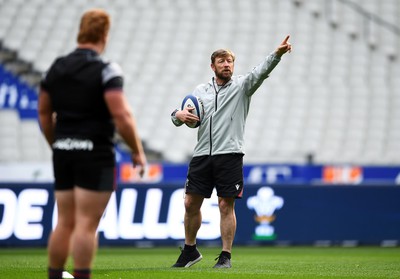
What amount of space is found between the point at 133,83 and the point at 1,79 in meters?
3.11

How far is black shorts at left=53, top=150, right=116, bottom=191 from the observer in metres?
5.07

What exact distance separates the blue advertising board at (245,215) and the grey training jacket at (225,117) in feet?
16.6

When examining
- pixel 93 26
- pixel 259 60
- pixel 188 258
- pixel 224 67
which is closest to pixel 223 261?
pixel 188 258

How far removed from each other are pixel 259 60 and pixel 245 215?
9.37 meters

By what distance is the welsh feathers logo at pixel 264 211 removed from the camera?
1391 cm

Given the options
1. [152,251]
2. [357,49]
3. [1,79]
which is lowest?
[152,251]

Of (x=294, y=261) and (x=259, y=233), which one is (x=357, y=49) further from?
(x=294, y=261)

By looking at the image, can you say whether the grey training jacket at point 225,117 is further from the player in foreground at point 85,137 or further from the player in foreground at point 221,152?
the player in foreground at point 85,137

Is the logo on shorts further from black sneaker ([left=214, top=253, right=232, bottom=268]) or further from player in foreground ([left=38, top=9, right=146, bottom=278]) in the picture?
black sneaker ([left=214, top=253, right=232, bottom=268])

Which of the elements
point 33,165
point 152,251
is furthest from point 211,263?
point 33,165

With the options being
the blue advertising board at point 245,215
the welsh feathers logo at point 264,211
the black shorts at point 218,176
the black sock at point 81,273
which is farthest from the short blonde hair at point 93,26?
the welsh feathers logo at point 264,211

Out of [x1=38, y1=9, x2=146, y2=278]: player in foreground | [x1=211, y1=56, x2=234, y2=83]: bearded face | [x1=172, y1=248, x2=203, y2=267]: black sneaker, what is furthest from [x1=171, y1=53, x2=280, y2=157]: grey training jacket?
[x1=38, y1=9, x2=146, y2=278]: player in foreground

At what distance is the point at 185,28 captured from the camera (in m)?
23.8

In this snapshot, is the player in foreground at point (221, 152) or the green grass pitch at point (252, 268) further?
the player in foreground at point (221, 152)
